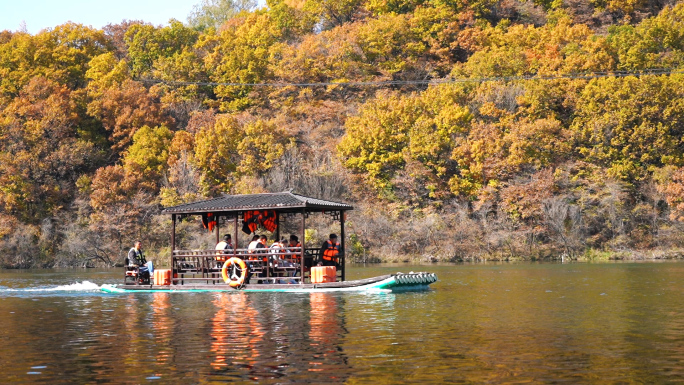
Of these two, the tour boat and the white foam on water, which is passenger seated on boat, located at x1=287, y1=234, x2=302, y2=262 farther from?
the white foam on water

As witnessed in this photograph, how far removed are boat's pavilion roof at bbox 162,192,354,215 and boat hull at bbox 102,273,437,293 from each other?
2.79 metres

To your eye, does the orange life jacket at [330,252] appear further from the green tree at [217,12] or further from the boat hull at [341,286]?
the green tree at [217,12]

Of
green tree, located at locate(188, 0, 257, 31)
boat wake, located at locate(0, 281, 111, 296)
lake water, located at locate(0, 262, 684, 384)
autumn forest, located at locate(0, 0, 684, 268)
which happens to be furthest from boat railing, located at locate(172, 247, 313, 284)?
green tree, located at locate(188, 0, 257, 31)

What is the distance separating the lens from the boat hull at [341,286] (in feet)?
95.0

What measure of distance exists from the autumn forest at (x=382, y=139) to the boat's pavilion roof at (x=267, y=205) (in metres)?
28.6

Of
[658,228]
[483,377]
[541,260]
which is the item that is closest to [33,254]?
[541,260]

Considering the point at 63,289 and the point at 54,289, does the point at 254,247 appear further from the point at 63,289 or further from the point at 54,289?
the point at 54,289

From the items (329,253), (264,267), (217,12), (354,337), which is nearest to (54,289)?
(264,267)

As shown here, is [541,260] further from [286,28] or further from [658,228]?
[286,28]

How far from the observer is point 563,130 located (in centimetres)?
6669

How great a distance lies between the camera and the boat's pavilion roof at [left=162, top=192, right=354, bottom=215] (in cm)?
2980

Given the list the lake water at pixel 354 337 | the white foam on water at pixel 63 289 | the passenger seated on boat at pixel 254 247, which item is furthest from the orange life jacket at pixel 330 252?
the white foam on water at pixel 63 289

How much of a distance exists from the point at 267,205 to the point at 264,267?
2441 mm

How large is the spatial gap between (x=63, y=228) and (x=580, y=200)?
135ft
